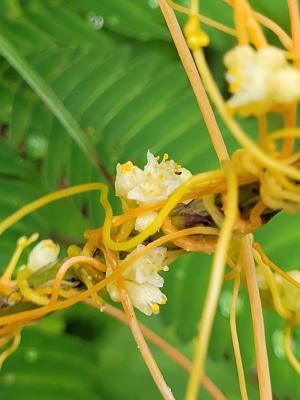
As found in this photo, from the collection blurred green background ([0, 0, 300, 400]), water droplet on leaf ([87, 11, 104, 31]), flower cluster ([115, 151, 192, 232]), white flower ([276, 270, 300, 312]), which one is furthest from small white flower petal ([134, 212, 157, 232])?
water droplet on leaf ([87, 11, 104, 31])

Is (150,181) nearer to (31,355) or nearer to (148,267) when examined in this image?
(148,267)

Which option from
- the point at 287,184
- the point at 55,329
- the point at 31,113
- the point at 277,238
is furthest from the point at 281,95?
the point at 55,329

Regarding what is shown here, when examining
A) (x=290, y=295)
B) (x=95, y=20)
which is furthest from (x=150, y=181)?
(x=95, y=20)

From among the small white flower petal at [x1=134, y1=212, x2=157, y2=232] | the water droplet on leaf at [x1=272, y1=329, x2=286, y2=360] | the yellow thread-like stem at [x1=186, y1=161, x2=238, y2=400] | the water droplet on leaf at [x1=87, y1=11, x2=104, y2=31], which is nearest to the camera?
the yellow thread-like stem at [x1=186, y1=161, x2=238, y2=400]

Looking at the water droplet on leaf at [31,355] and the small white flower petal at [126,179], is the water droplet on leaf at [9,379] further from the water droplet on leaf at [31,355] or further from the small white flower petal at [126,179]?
the small white flower petal at [126,179]

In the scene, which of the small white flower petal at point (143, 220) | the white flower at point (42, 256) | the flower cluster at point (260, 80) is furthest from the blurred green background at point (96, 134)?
the flower cluster at point (260, 80)

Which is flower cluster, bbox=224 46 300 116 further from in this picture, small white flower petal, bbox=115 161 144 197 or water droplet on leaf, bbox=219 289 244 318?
water droplet on leaf, bbox=219 289 244 318
